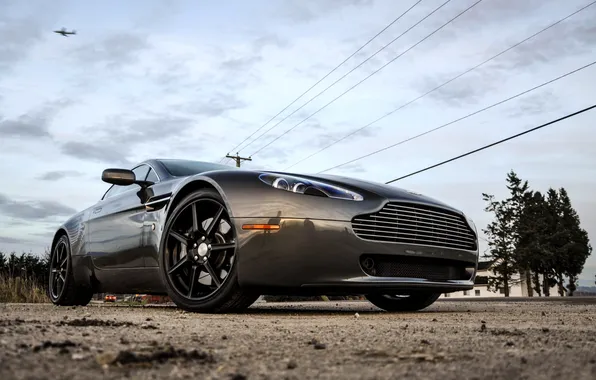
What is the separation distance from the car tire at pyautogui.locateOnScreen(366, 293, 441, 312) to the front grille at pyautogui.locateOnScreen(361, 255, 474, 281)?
0.62 metres

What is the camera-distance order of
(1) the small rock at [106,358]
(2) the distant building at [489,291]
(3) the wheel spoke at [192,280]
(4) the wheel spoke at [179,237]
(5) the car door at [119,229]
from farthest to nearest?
(2) the distant building at [489,291], (5) the car door at [119,229], (4) the wheel spoke at [179,237], (3) the wheel spoke at [192,280], (1) the small rock at [106,358]

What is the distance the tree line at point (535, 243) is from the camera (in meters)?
60.3

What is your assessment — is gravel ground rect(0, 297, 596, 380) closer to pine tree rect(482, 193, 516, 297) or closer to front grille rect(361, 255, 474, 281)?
front grille rect(361, 255, 474, 281)

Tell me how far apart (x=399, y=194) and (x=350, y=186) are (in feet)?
1.40

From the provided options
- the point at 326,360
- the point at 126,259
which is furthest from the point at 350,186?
the point at 326,360

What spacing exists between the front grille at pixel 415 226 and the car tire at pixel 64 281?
139 inches

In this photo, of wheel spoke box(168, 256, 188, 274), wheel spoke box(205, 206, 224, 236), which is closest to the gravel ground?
wheel spoke box(205, 206, 224, 236)

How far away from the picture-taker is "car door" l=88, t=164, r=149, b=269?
5.22 m

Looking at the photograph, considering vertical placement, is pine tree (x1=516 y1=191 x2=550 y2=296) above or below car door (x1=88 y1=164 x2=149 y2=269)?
above

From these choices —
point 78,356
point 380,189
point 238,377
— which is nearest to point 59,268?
point 380,189

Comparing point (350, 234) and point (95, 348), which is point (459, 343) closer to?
point (95, 348)

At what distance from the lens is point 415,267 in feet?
14.7

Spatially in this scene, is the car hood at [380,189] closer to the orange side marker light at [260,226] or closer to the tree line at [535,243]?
the orange side marker light at [260,226]

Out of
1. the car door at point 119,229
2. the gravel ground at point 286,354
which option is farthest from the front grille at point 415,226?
the car door at point 119,229
